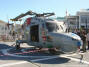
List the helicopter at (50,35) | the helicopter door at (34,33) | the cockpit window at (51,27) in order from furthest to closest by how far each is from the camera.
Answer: the helicopter door at (34,33) < the cockpit window at (51,27) < the helicopter at (50,35)

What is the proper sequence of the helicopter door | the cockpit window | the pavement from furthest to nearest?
1. the helicopter door
2. the cockpit window
3. the pavement

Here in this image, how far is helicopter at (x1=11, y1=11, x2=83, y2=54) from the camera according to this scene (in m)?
8.86

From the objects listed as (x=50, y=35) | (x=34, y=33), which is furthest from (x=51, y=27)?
(x=34, y=33)

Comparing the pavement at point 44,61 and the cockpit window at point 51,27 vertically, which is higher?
the cockpit window at point 51,27

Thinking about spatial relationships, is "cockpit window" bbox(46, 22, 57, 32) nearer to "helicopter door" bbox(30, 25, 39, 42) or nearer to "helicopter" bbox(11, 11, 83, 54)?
"helicopter" bbox(11, 11, 83, 54)

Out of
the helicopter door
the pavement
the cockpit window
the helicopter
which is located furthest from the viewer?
the helicopter door

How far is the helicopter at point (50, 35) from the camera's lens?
29.1 ft

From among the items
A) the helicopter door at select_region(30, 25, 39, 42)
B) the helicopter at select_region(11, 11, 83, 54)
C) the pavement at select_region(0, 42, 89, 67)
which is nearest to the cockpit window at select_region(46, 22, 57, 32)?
the helicopter at select_region(11, 11, 83, 54)

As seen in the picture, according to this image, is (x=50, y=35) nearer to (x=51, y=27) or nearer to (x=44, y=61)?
(x=51, y=27)

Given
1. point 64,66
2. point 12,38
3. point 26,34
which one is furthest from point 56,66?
point 12,38

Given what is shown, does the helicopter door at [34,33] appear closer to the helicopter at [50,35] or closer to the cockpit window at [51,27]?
the helicopter at [50,35]

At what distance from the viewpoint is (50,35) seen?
10070 mm

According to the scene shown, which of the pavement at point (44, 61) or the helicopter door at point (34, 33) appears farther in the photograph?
the helicopter door at point (34, 33)

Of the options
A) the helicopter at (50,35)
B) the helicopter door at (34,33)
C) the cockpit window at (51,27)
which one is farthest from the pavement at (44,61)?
the helicopter door at (34,33)
